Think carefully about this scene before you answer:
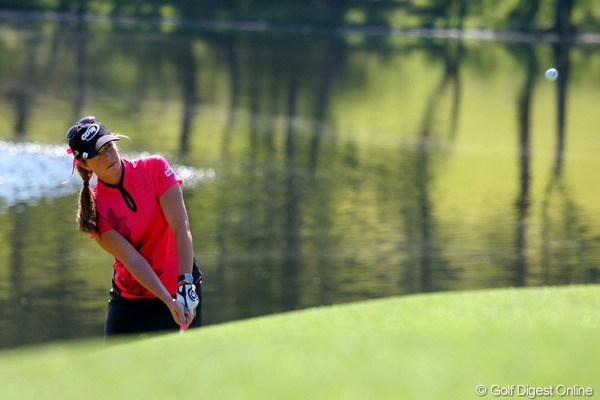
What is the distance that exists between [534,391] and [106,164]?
2245mm

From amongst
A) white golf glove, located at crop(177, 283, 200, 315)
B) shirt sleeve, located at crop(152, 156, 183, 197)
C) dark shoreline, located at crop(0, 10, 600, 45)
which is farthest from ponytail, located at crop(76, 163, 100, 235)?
dark shoreline, located at crop(0, 10, 600, 45)

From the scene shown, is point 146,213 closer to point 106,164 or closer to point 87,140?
point 106,164

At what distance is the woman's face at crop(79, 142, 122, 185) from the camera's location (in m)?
5.54

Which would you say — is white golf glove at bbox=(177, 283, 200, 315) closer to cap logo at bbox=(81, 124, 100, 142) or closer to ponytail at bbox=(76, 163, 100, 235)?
ponytail at bbox=(76, 163, 100, 235)

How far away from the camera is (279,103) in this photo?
25359 mm

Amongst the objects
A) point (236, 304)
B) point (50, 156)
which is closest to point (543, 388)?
point (236, 304)

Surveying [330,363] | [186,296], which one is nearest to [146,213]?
[186,296]

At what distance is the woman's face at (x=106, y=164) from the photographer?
5.54m

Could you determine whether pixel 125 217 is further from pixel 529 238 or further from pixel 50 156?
pixel 50 156

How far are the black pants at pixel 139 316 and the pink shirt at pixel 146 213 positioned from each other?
0.14 meters

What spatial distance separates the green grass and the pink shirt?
468 millimetres

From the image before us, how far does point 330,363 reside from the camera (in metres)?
5.78

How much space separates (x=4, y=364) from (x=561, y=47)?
4341 cm

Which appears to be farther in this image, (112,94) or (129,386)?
(112,94)
